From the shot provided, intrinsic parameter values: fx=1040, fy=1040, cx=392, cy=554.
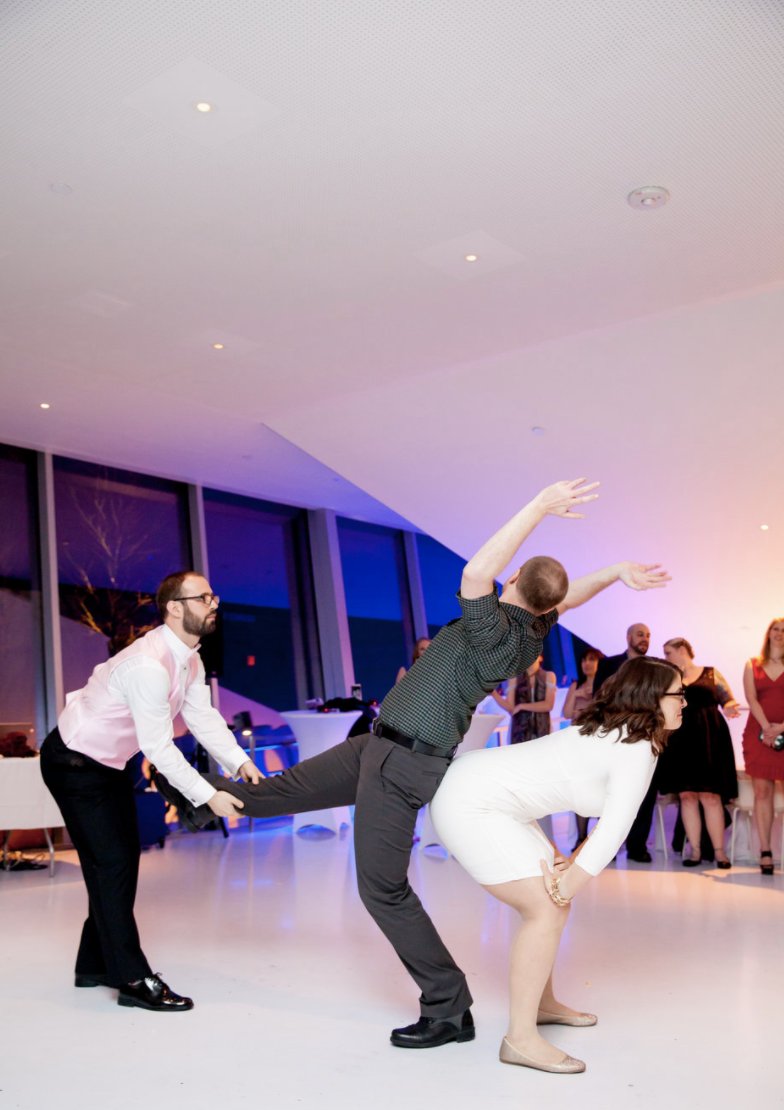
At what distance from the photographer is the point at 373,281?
5582 millimetres

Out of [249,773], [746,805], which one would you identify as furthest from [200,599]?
[746,805]

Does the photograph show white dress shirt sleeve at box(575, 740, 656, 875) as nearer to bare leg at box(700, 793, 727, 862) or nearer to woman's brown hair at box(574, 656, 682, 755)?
woman's brown hair at box(574, 656, 682, 755)

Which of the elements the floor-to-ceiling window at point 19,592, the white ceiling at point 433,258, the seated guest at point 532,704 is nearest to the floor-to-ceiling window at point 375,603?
the white ceiling at point 433,258

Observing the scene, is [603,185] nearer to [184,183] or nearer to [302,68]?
[302,68]

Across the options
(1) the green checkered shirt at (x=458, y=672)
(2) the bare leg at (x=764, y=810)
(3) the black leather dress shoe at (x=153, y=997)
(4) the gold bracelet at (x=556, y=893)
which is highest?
(1) the green checkered shirt at (x=458, y=672)

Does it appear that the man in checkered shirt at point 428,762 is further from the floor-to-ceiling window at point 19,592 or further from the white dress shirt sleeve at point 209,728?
the floor-to-ceiling window at point 19,592

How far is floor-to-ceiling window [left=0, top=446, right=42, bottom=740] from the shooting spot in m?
8.76

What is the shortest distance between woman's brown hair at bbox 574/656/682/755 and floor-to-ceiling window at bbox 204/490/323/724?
773 centimetres

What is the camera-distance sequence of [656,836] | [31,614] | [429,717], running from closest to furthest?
1. [429,717]
2. [656,836]
3. [31,614]

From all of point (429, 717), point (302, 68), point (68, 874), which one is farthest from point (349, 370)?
point (429, 717)

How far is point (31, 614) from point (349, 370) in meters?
3.86

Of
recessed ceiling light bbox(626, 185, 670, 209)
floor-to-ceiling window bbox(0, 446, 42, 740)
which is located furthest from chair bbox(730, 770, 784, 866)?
floor-to-ceiling window bbox(0, 446, 42, 740)

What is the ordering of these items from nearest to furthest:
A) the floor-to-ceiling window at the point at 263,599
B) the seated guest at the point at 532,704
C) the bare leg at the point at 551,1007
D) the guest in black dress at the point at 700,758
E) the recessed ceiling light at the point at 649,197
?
1. the bare leg at the point at 551,1007
2. the recessed ceiling light at the point at 649,197
3. the guest in black dress at the point at 700,758
4. the seated guest at the point at 532,704
5. the floor-to-ceiling window at the point at 263,599

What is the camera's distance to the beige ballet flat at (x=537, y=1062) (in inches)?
115
